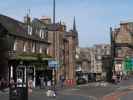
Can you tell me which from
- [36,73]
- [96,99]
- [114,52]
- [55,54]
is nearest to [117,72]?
[114,52]

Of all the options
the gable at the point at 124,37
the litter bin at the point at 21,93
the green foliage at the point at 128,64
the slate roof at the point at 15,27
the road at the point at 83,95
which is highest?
the gable at the point at 124,37

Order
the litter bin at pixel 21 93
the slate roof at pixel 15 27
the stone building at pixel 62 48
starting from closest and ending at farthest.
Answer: the litter bin at pixel 21 93, the slate roof at pixel 15 27, the stone building at pixel 62 48

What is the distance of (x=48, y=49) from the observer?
72125 mm

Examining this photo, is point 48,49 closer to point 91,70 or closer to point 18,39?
point 18,39

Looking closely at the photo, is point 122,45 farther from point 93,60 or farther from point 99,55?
point 99,55

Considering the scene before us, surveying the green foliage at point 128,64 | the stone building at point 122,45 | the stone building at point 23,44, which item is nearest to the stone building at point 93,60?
the stone building at point 122,45

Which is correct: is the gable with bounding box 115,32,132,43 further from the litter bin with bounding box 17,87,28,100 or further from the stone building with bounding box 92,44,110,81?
the litter bin with bounding box 17,87,28,100

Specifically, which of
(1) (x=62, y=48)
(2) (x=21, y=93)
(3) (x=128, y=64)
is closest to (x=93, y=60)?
(3) (x=128, y=64)

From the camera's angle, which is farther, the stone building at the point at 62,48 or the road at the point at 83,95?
the stone building at the point at 62,48

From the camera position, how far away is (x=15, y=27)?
201 ft

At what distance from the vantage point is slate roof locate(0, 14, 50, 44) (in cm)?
5755

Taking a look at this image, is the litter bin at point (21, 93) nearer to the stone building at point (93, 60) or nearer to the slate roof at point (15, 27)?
the slate roof at point (15, 27)

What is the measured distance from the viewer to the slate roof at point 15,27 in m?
57.6

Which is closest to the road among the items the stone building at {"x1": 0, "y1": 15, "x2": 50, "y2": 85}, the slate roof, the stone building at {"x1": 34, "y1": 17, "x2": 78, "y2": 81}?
the stone building at {"x1": 0, "y1": 15, "x2": 50, "y2": 85}
